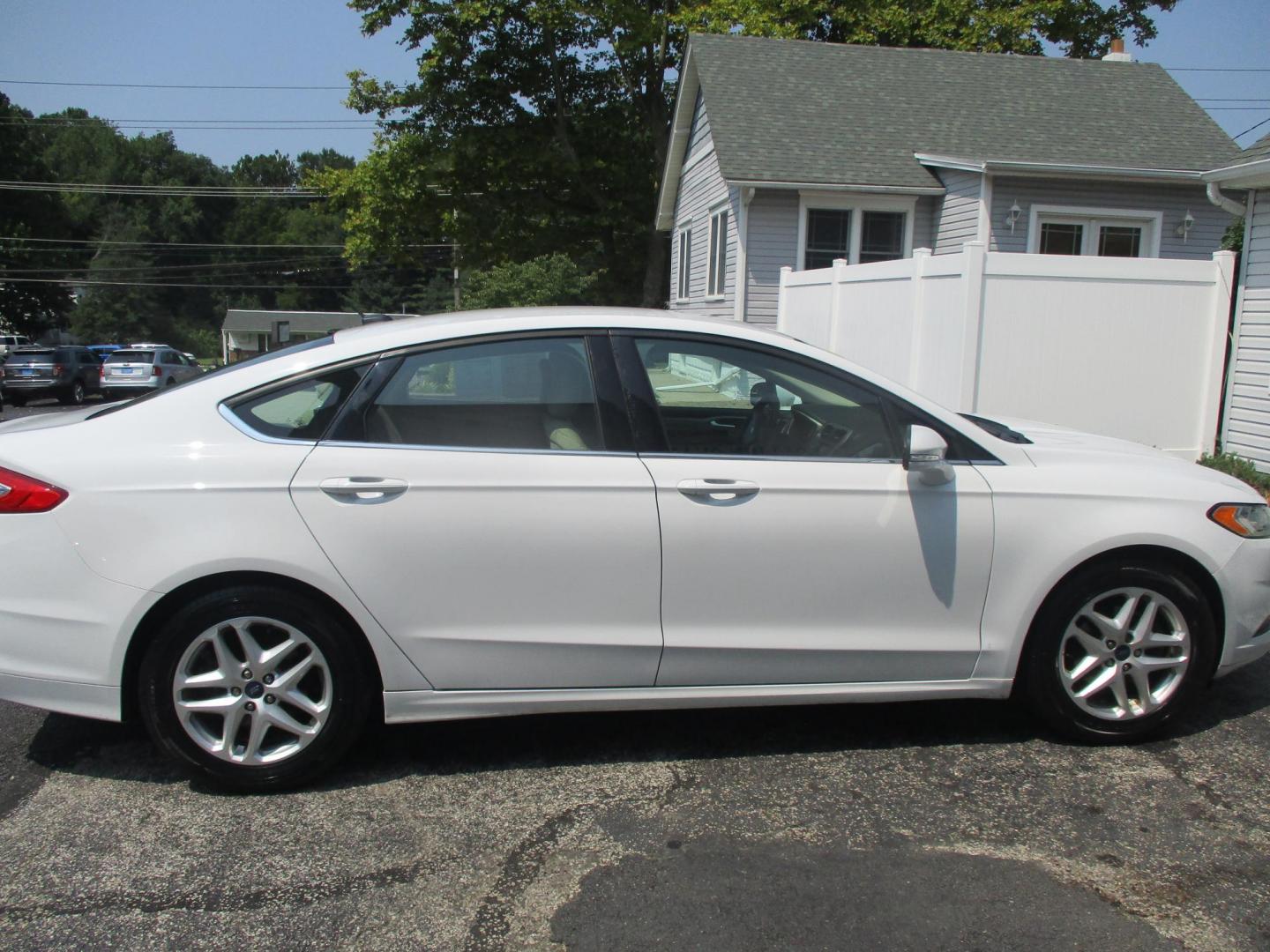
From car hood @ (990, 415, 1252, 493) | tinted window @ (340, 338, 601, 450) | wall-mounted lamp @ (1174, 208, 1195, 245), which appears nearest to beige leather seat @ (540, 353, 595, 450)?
tinted window @ (340, 338, 601, 450)

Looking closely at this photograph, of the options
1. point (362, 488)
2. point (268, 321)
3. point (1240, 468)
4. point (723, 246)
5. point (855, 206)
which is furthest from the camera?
point (268, 321)

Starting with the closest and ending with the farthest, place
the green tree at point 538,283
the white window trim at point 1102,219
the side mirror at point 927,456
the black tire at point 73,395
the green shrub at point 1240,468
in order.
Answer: the side mirror at point 927,456 < the green shrub at point 1240,468 < the white window trim at point 1102,219 < the black tire at point 73,395 < the green tree at point 538,283

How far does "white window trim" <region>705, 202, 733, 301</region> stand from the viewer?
1870 centimetres

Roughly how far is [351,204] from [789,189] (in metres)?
17.8

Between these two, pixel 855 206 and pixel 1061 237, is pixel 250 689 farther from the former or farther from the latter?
pixel 1061 237

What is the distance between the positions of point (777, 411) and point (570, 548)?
0.96m

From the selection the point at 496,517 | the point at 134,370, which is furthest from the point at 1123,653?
the point at 134,370


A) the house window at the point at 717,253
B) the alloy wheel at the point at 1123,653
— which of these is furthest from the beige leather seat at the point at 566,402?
the house window at the point at 717,253

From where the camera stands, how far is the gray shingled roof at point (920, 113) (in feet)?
55.8

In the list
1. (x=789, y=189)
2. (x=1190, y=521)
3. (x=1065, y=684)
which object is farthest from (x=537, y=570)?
(x=789, y=189)

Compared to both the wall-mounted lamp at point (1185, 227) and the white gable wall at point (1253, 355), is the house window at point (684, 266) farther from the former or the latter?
the white gable wall at point (1253, 355)

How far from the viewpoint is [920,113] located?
18562 mm

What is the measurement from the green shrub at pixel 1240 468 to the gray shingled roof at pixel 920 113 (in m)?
7.64

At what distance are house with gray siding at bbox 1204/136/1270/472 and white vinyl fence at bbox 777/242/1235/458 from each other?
23 cm
